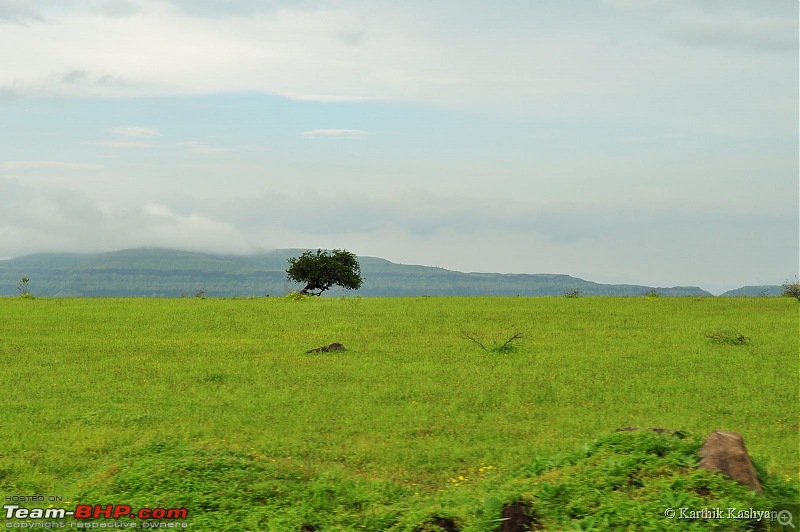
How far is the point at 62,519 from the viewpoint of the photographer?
10.4 m

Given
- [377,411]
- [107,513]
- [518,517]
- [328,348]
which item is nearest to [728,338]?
[328,348]

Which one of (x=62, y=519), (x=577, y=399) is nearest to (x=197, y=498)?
(x=62, y=519)

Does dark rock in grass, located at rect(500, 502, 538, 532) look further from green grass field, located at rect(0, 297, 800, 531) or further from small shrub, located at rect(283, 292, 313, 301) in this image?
small shrub, located at rect(283, 292, 313, 301)

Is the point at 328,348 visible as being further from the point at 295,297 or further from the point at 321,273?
the point at 321,273

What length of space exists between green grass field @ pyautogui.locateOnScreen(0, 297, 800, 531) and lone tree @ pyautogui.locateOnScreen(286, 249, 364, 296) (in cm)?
3435

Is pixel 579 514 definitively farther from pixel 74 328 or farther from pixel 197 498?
pixel 74 328

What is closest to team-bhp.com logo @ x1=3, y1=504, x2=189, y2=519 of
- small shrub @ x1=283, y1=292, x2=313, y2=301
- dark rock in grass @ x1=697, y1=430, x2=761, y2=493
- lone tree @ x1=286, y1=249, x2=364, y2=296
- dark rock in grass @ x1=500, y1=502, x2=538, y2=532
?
dark rock in grass @ x1=500, y1=502, x2=538, y2=532

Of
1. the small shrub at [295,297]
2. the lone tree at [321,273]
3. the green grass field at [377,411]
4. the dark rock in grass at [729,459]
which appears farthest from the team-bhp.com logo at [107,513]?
the lone tree at [321,273]

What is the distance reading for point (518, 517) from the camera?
9.90 m

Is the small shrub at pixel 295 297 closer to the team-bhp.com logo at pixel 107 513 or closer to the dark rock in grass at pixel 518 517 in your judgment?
the team-bhp.com logo at pixel 107 513

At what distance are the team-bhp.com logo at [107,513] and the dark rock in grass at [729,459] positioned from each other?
7.26 m

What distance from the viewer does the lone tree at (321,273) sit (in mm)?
69500

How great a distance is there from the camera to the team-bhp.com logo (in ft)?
34.2

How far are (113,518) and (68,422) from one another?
21.5ft
